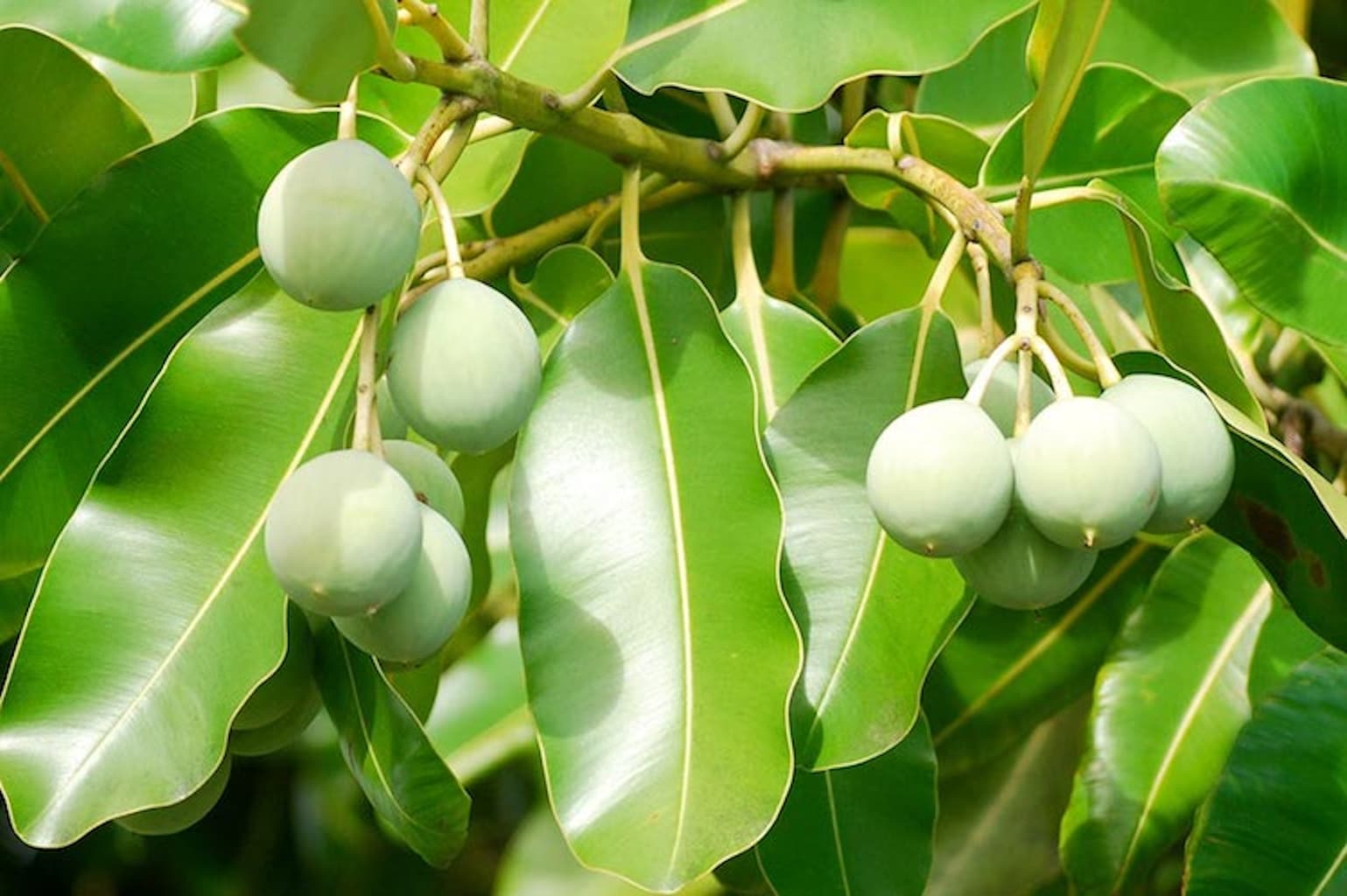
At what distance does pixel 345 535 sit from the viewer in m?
0.75

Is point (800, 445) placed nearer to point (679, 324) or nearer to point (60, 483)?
point (679, 324)

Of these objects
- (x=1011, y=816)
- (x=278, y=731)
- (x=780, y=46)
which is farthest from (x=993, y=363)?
(x=1011, y=816)

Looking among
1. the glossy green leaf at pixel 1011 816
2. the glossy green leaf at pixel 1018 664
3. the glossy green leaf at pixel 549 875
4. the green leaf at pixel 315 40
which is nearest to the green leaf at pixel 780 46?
the green leaf at pixel 315 40

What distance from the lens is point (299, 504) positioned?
0.76m

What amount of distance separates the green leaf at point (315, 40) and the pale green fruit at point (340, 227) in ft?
0.14

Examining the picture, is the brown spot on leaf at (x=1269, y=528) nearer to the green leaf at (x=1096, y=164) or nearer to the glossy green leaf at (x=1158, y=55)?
the green leaf at (x=1096, y=164)

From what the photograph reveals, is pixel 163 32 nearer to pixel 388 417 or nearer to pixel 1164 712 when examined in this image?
pixel 388 417

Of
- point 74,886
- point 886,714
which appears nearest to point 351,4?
point 886,714

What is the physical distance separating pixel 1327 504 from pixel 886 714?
0.80ft

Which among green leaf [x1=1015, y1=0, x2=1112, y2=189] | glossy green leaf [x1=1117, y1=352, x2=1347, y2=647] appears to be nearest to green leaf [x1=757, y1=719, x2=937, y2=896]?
glossy green leaf [x1=1117, y1=352, x2=1347, y2=647]

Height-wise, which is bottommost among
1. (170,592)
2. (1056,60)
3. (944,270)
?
(170,592)

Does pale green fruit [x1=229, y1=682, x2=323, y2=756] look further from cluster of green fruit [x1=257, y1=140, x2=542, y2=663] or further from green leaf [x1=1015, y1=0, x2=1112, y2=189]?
green leaf [x1=1015, y1=0, x2=1112, y2=189]

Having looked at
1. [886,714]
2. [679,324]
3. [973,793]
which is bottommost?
[973,793]

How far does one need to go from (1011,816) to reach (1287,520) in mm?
678
